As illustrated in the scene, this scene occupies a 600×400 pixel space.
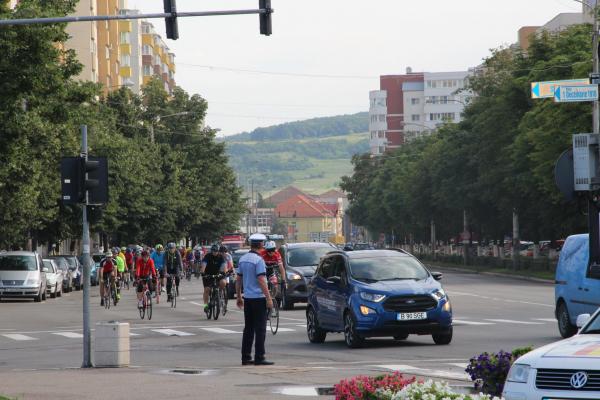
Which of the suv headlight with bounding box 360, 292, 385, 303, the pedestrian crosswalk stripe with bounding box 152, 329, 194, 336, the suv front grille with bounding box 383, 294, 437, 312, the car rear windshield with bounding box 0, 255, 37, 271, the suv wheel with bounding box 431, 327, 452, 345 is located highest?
the car rear windshield with bounding box 0, 255, 37, 271

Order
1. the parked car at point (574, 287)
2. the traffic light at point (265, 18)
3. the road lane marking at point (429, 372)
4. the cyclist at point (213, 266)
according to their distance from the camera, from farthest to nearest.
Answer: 1. the cyclist at point (213, 266)
2. the parked car at point (574, 287)
3. the traffic light at point (265, 18)
4. the road lane marking at point (429, 372)

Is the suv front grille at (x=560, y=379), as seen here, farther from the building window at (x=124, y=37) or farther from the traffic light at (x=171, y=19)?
the building window at (x=124, y=37)

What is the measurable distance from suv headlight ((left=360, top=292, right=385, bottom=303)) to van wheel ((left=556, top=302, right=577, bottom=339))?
358 centimetres

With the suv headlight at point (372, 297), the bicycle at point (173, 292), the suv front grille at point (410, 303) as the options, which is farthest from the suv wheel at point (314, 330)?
the bicycle at point (173, 292)

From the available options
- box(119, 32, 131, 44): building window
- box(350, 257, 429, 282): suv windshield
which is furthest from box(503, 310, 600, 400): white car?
box(119, 32, 131, 44): building window

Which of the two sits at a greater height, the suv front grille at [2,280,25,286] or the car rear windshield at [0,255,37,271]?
the car rear windshield at [0,255,37,271]

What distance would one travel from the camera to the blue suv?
22.7m

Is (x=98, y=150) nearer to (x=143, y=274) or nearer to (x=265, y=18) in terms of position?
(x=143, y=274)

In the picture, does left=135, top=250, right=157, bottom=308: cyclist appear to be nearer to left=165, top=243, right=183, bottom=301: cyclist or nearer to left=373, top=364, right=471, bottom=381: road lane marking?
left=165, top=243, right=183, bottom=301: cyclist

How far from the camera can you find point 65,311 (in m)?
42.7

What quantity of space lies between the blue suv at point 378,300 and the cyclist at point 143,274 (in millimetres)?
10871

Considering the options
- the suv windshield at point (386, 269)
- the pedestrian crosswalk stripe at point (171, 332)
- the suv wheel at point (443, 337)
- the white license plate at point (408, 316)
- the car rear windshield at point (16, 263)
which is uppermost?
the suv windshield at point (386, 269)

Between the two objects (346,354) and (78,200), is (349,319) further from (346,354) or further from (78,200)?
(78,200)

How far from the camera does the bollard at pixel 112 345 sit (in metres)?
19.5
